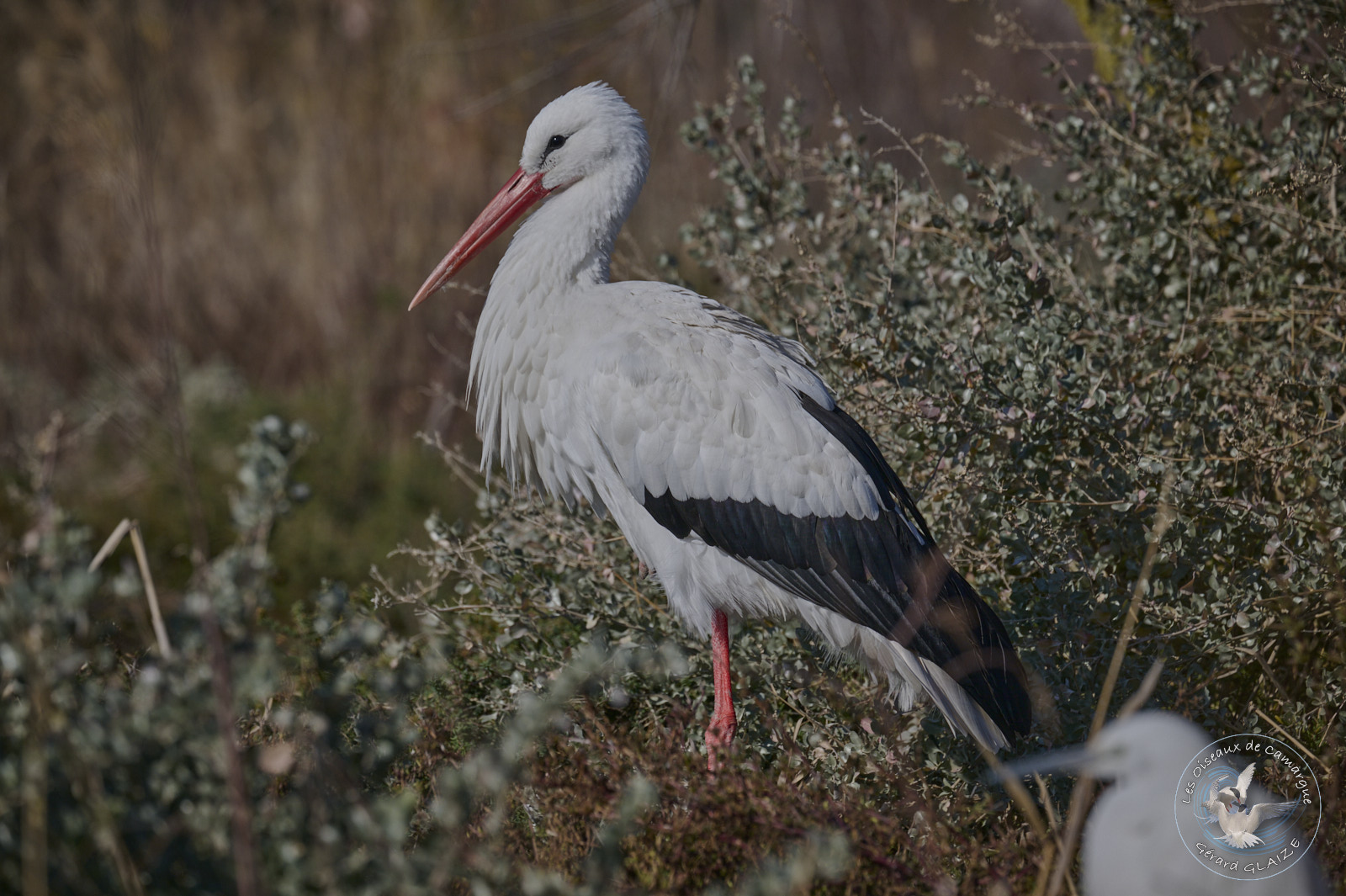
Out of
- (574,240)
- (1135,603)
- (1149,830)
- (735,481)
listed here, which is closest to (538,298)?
(574,240)

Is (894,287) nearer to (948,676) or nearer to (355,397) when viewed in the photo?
(948,676)

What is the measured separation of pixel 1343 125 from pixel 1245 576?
4.62 feet

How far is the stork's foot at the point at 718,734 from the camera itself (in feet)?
7.80

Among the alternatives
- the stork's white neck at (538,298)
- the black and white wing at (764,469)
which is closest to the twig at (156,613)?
the stork's white neck at (538,298)

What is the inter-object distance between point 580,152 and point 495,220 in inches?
14.4

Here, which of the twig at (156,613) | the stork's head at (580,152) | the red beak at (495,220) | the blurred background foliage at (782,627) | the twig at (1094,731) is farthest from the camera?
the red beak at (495,220)

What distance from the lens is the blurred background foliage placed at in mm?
1523

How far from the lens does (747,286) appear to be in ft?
12.0

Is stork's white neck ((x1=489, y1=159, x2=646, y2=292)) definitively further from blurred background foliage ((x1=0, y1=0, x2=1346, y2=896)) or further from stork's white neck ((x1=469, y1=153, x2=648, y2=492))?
blurred background foliage ((x1=0, y1=0, x2=1346, y2=896))

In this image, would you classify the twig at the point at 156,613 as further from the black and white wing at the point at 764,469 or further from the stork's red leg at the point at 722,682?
the stork's red leg at the point at 722,682

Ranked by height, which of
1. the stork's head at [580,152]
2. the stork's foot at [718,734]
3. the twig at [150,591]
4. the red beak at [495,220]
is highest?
the stork's head at [580,152]

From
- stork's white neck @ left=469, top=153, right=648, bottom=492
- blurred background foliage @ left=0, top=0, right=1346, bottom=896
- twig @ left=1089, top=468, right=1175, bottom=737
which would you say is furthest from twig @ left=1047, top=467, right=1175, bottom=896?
stork's white neck @ left=469, top=153, right=648, bottom=492

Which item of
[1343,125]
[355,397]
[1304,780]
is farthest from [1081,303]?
[355,397]

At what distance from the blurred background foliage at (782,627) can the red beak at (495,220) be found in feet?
1.41
